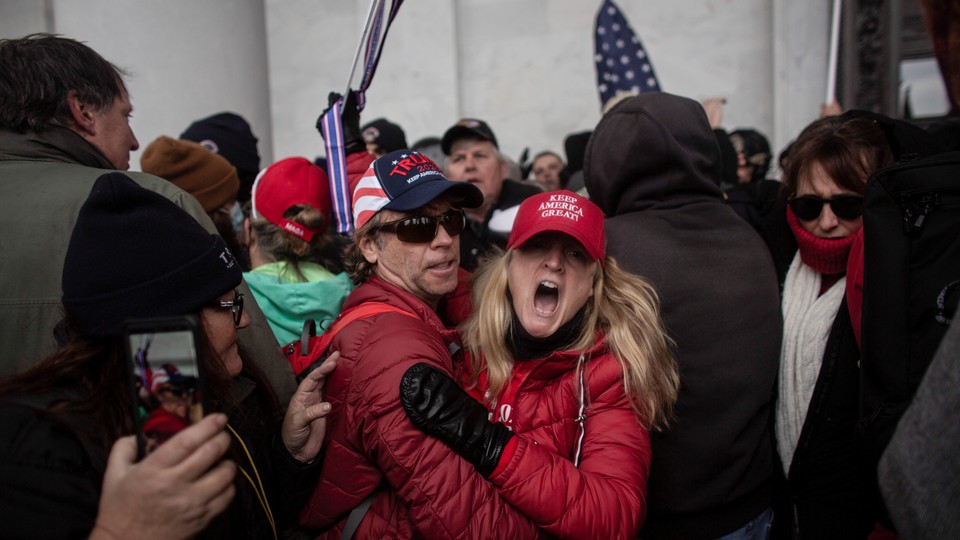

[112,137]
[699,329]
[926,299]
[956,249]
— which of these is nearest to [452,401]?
[699,329]

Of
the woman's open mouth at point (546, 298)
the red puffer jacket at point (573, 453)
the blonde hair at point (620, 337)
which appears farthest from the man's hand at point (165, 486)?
the woman's open mouth at point (546, 298)

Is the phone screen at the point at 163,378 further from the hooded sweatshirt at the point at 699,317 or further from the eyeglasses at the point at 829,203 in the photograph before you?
the eyeglasses at the point at 829,203

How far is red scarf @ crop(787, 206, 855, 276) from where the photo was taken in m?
2.19

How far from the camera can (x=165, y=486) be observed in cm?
105

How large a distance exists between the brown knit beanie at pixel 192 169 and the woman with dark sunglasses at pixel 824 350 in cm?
285

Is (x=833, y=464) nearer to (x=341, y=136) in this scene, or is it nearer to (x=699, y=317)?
(x=699, y=317)

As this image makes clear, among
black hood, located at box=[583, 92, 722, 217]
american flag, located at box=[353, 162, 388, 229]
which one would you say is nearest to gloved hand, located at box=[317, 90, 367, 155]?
american flag, located at box=[353, 162, 388, 229]

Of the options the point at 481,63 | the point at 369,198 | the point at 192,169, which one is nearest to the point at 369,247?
the point at 369,198

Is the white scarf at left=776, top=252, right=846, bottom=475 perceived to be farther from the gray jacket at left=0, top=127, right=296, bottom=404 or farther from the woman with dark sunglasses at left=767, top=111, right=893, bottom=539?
the gray jacket at left=0, top=127, right=296, bottom=404

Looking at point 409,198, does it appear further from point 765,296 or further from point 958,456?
point 958,456

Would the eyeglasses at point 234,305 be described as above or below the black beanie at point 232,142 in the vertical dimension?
below

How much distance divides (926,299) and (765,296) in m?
0.54

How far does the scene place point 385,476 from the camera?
5.77ft

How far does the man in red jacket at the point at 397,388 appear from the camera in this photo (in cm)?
163
